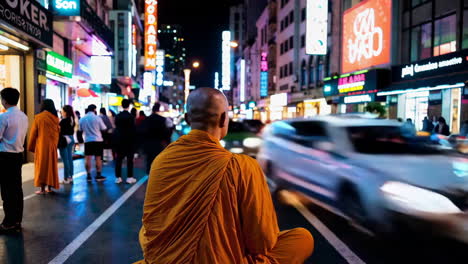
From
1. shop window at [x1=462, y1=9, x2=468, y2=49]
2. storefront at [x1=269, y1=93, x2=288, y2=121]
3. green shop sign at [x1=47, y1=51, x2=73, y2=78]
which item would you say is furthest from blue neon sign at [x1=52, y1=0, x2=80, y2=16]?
storefront at [x1=269, y1=93, x2=288, y2=121]

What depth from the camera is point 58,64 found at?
56.0 feet

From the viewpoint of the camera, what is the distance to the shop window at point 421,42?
72.0 feet

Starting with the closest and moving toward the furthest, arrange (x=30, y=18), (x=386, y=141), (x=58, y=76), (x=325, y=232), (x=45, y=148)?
(x=325, y=232), (x=386, y=141), (x=45, y=148), (x=30, y=18), (x=58, y=76)

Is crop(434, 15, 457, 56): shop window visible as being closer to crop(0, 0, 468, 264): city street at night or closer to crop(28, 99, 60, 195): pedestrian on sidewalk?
crop(0, 0, 468, 264): city street at night

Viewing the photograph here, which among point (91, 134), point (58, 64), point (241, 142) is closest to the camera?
point (91, 134)

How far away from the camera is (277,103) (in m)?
49.7

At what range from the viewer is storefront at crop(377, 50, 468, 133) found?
18219 millimetres

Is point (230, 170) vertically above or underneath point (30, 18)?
underneath

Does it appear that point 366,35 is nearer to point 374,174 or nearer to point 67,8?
point 67,8

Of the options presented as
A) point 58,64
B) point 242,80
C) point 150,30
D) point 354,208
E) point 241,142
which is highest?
point 150,30

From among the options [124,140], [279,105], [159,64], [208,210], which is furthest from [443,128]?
[159,64]

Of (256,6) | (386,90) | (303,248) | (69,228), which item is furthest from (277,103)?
(303,248)

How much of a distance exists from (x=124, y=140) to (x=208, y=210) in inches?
342

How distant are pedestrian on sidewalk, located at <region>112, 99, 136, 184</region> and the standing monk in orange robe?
27.5 ft
